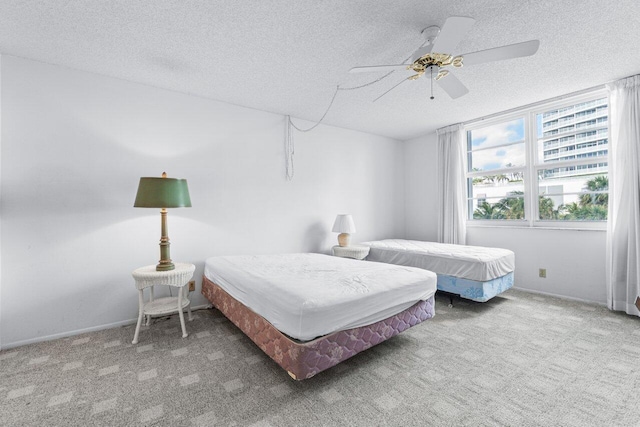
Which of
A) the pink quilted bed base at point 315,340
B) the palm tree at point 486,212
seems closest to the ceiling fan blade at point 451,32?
the pink quilted bed base at point 315,340

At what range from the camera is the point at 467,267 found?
3016 mm

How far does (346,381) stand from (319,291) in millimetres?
574

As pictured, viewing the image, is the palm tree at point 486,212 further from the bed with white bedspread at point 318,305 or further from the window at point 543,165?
the bed with white bedspread at point 318,305

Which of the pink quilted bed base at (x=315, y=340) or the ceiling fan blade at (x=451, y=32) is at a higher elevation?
the ceiling fan blade at (x=451, y=32)

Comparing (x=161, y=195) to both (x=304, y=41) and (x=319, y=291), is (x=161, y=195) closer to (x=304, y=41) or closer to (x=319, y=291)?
(x=319, y=291)

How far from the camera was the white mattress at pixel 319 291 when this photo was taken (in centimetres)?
163

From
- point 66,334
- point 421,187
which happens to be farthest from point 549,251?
point 66,334

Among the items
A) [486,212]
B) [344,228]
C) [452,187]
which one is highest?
[452,187]

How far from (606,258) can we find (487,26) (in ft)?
9.37

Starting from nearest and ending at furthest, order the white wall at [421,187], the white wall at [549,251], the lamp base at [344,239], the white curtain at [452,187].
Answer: the white wall at [549,251] → the lamp base at [344,239] → the white curtain at [452,187] → the white wall at [421,187]

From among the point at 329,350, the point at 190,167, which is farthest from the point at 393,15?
the point at 190,167

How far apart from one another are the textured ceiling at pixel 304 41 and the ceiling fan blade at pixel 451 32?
25cm

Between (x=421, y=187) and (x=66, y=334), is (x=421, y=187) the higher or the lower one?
the higher one

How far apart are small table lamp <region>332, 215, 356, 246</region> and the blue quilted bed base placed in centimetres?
130
